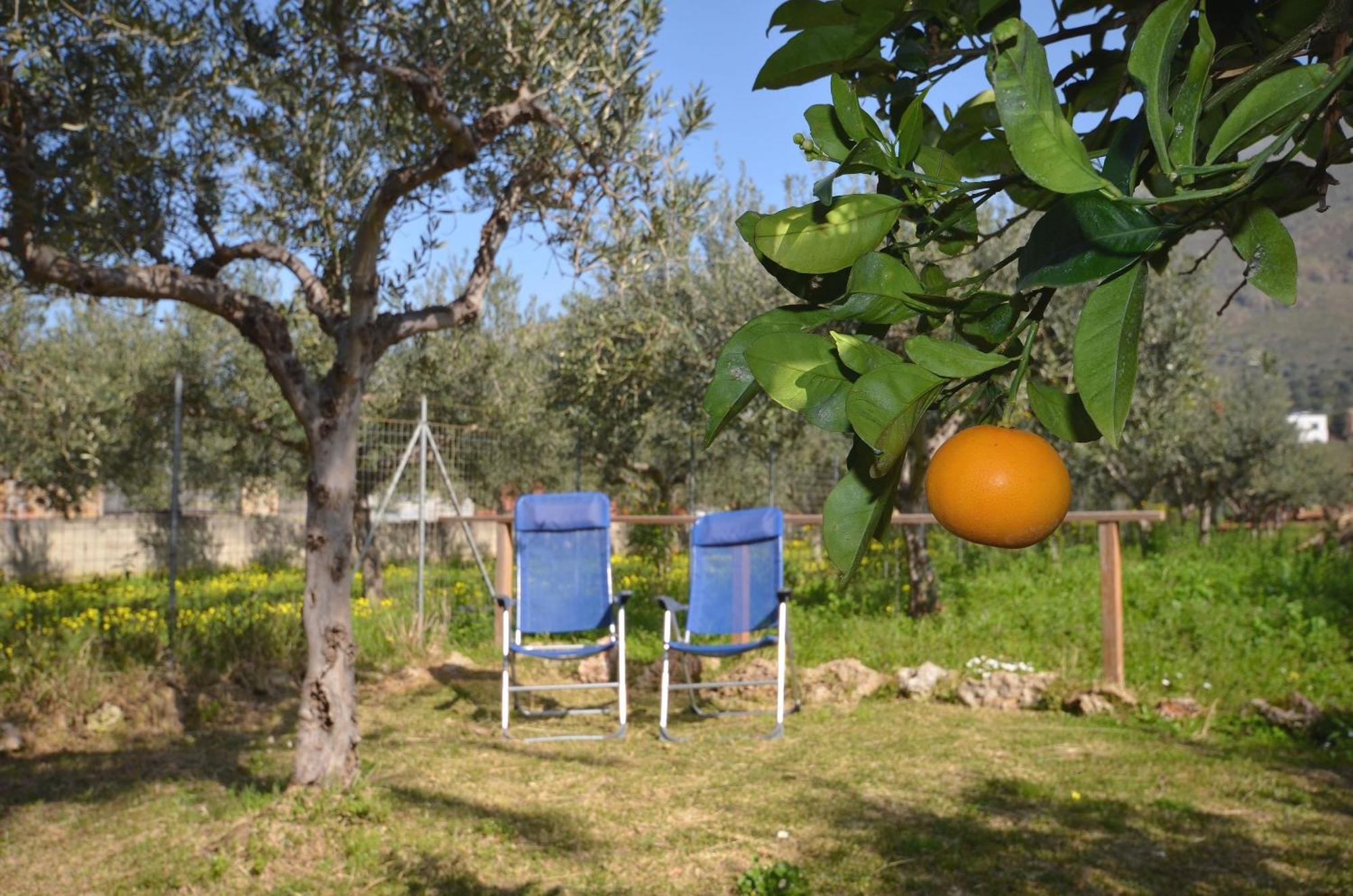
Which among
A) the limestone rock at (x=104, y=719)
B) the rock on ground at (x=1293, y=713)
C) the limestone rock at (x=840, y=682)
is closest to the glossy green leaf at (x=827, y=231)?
the rock on ground at (x=1293, y=713)

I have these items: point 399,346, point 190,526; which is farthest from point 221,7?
point 190,526

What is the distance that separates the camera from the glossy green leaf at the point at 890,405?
60 centimetres

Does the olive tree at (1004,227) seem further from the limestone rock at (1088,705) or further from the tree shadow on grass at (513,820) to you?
the limestone rock at (1088,705)

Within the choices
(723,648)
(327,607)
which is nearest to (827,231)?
(327,607)

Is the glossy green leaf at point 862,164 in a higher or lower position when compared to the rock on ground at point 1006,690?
higher

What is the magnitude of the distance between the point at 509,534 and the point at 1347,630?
552 cm

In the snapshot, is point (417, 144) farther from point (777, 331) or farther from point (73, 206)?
point (777, 331)

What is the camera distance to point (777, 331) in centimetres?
73

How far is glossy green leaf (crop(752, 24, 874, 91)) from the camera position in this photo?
0.89 m

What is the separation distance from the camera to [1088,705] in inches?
223

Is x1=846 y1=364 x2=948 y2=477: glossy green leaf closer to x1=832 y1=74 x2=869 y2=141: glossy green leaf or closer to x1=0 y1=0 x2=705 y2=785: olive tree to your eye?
x1=832 y1=74 x2=869 y2=141: glossy green leaf

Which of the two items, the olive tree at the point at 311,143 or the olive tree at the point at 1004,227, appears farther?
the olive tree at the point at 311,143

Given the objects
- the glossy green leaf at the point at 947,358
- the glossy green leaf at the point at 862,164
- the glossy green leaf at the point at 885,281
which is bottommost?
the glossy green leaf at the point at 947,358

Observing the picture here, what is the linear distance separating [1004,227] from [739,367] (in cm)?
21
